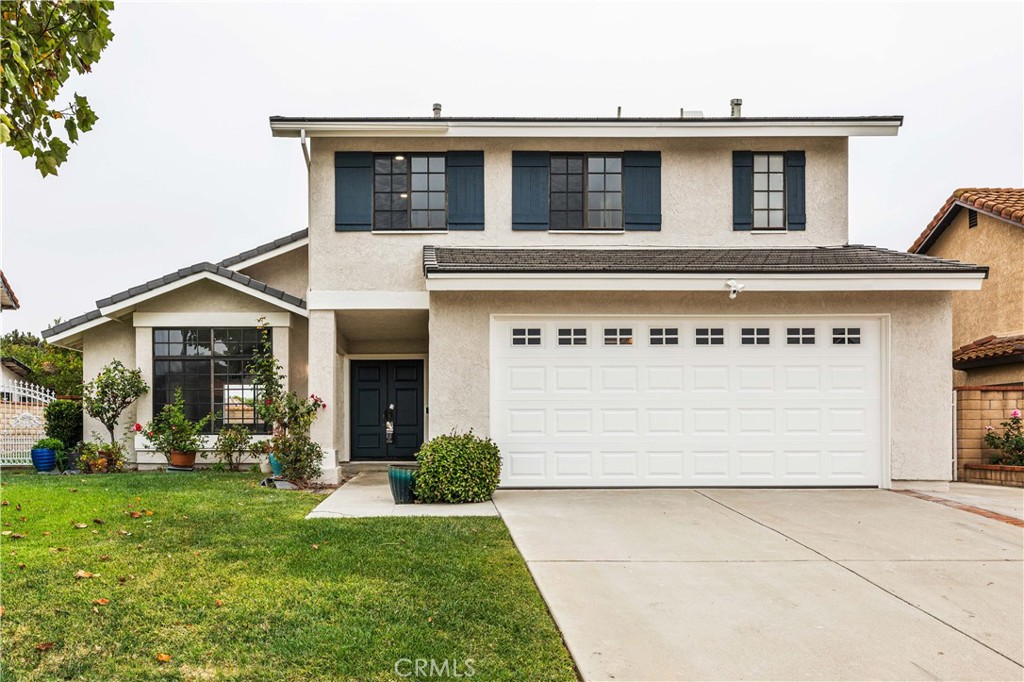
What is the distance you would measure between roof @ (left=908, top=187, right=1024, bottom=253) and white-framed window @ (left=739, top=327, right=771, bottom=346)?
26.0 feet

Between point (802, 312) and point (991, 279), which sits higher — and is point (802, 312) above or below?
below

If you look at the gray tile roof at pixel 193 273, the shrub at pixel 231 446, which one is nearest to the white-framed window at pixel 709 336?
the gray tile roof at pixel 193 273

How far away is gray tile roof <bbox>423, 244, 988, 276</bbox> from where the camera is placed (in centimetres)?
907

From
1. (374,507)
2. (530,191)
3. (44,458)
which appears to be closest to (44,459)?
(44,458)

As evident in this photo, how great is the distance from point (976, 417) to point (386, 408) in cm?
1129

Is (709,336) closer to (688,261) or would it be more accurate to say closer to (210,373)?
(688,261)

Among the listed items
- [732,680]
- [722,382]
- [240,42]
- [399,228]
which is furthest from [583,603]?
[240,42]

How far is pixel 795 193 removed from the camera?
35.8 ft

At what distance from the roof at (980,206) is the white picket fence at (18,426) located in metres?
21.1

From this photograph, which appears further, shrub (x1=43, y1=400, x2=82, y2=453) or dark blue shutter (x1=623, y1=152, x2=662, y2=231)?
shrub (x1=43, y1=400, x2=82, y2=453)

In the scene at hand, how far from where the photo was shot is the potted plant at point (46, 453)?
11914mm

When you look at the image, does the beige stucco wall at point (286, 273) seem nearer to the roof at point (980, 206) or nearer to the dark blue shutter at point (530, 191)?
the dark blue shutter at point (530, 191)

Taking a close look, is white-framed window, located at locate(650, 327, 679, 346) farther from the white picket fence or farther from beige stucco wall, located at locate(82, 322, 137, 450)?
the white picket fence

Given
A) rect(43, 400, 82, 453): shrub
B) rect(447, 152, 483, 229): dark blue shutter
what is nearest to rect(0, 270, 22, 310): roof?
rect(43, 400, 82, 453): shrub
